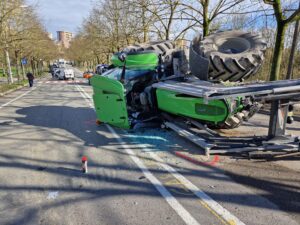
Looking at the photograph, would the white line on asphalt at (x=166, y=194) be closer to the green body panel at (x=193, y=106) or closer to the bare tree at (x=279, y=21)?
the green body panel at (x=193, y=106)

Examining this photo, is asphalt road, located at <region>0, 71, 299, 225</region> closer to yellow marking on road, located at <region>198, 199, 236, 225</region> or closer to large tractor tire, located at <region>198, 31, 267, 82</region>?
yellow marking on road, located at <region>198, 199, 236, 225</region>

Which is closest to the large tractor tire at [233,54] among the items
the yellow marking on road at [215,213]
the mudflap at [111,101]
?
the mudflap at [111,101]

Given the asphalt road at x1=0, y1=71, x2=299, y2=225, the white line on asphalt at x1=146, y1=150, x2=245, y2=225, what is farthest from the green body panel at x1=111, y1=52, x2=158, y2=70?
the white line on asphalt at x1=146, y1=150, x2=245, y2=225

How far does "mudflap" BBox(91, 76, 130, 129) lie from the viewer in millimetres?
5894

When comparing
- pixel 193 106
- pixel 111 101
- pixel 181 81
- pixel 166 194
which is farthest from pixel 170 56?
pixel 166 194

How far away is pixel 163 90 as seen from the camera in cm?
539

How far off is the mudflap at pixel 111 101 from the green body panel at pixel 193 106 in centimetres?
98

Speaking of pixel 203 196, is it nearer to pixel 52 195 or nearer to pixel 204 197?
pixel 204 197

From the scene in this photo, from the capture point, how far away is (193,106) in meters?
4.64

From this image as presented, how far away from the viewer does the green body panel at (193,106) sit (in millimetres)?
4234

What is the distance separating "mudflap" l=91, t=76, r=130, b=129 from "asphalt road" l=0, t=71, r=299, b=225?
1.73 ft

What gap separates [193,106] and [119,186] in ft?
6.96

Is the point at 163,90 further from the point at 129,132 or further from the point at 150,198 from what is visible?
the point at 150,198

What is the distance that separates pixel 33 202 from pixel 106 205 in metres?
0.98
